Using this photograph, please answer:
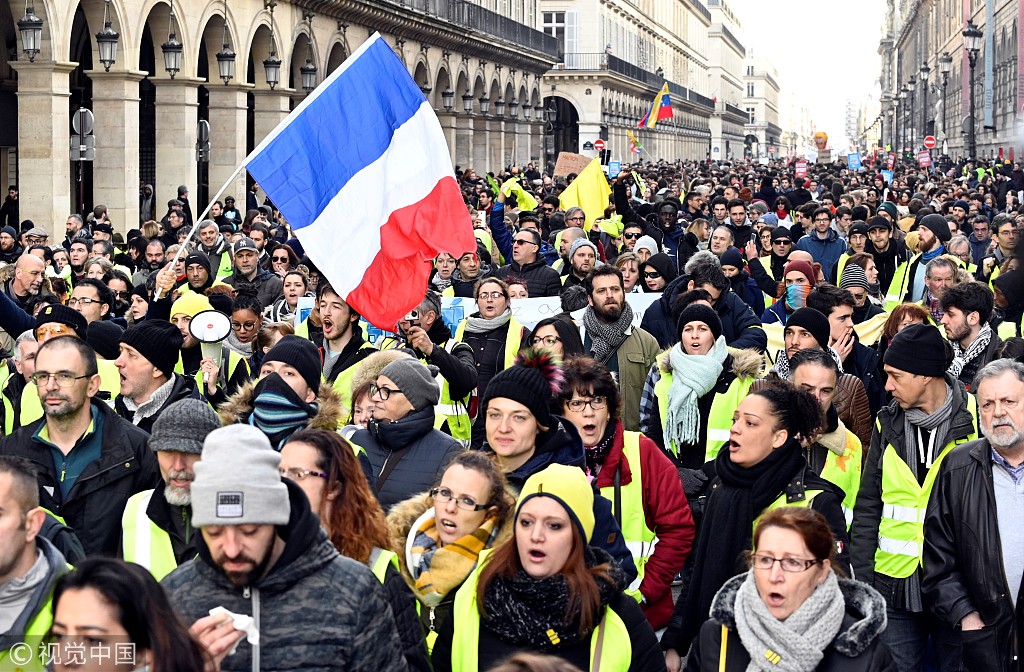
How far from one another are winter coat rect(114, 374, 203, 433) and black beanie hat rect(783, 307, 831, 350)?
9.24ft

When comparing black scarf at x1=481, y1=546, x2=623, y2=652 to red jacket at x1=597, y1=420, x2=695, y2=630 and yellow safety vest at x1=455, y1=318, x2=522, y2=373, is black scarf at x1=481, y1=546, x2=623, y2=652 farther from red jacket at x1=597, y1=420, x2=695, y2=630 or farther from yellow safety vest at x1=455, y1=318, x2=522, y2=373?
yellow safety vest at x1=455, y1=318, x2=522, y2=373

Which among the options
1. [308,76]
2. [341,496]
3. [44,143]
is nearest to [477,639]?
[341,496]

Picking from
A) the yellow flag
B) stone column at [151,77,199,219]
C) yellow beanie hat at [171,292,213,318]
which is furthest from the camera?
stone column at [151,77,199,219]

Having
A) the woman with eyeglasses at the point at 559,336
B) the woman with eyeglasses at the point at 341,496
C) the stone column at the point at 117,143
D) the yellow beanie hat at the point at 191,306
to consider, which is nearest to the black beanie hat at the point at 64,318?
the yellow beanie hat at the point at 191,306

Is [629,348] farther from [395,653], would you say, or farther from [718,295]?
[395,653]

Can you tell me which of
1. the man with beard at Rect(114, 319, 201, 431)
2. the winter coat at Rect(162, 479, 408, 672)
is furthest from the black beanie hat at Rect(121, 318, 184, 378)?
the winter coat at Rect(162, 479, 408, 672)

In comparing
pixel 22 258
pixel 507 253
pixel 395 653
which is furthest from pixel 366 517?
pixel 507 253

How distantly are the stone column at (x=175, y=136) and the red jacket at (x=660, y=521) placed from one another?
62.7ft

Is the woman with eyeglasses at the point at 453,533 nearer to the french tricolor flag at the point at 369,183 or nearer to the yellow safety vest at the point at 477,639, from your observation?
the yellow safety vest at the point at 477,639

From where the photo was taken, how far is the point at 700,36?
124m

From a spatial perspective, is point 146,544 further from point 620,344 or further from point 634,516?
point 620,344

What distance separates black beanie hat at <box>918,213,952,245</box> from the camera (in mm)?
13812

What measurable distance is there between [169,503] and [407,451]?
1.04m

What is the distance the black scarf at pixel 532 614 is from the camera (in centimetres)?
412
